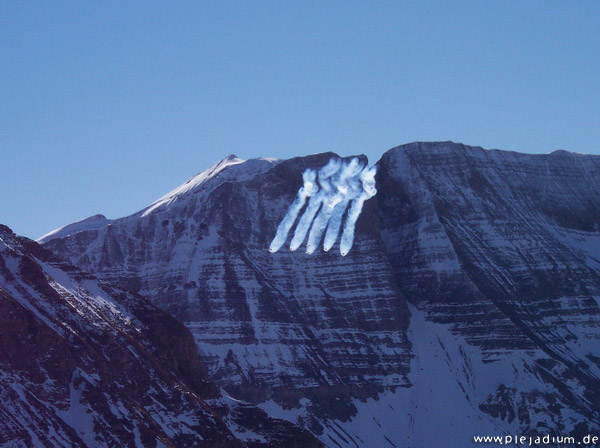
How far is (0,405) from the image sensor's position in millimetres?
199375

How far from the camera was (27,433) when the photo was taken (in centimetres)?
19738

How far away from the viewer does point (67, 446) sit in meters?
200

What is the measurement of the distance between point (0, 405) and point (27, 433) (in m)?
5.66

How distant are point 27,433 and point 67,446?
5.91m

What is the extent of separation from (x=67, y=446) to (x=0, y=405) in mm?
10530
